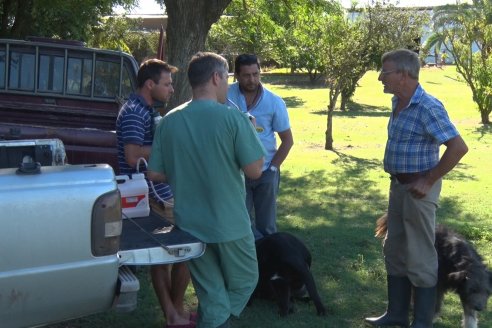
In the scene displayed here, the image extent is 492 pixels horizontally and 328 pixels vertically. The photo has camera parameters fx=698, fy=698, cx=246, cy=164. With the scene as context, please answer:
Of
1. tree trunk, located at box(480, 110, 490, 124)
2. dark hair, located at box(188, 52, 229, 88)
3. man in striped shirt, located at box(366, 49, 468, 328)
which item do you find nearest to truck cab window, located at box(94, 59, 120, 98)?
man in striped shirt, located at box(366, 49, 468, 328)

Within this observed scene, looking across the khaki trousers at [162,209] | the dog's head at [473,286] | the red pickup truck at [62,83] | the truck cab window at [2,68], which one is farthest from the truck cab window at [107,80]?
the dog's head at [473,286]

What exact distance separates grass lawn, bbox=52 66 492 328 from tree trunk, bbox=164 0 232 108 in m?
2.06

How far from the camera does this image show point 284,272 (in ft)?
17.1

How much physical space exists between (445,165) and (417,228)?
1.69 feet

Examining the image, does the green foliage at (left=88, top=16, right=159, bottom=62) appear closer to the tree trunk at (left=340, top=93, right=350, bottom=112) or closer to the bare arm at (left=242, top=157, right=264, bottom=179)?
the tree trunk at (left=340, top=93, right=350, bottom=112)

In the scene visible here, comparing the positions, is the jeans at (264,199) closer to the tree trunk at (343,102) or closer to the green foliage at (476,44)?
the green foliage at (476,44)

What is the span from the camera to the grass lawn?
5.18 m

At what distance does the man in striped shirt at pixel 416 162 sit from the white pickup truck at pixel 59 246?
2053 millimetres

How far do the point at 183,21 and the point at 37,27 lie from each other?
872cm

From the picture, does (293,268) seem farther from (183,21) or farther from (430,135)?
(183,21)

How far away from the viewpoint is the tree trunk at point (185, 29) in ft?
28.9

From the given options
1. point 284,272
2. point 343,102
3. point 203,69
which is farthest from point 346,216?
point 343,102

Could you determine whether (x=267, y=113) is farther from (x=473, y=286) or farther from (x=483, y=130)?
(x=483, y=130)

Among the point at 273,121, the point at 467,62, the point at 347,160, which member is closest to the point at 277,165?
the point at 273,121
